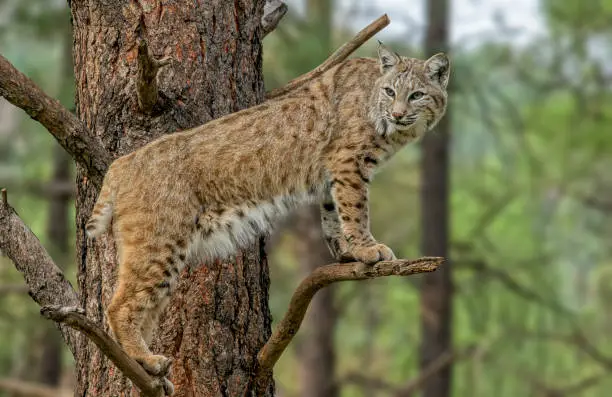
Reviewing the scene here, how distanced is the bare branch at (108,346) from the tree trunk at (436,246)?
874 cm

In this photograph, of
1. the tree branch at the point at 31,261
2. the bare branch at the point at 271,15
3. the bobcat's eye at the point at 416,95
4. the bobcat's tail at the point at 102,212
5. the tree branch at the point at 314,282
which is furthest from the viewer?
the bare branch at the point at 271,15

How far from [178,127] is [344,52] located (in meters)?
1.17

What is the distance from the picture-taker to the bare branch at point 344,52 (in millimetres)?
5664

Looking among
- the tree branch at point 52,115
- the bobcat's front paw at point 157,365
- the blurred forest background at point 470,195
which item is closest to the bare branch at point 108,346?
the bobcat's front paw at point 157,365

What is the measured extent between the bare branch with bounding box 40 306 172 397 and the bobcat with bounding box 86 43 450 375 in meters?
0.22

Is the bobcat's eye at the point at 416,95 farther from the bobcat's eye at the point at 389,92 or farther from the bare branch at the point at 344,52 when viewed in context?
the bare branch at the point at 344,52

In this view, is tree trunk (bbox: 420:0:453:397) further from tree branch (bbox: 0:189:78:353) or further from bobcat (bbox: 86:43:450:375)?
tree branch (bbox: 0:189:78:353)

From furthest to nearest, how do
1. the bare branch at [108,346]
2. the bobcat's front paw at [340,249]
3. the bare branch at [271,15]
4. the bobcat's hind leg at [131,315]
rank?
the bare branch at [271,15]
the bobcat's front paw at [340,249]
the bobcat's hind leg at [131,315]
the bare branch at [108,346]

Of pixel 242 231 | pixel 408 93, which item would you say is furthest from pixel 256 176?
pixel 408 93

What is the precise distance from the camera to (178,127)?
17.2ft

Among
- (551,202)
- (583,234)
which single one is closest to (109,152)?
(551,202)

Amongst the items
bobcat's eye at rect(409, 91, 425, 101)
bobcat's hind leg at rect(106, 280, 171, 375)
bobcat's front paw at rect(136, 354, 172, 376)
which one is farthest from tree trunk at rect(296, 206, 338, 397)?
bobcat's front paw at rect(136, 354, 172, 376)

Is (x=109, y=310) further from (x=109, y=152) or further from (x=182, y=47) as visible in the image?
(x=182, y=47)

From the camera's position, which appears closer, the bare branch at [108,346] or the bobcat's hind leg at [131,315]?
the bare branch at [108,346]
